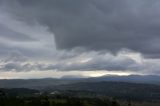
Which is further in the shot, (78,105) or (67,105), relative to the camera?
(67,105)

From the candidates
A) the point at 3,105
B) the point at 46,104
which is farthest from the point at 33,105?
the point at 3,105

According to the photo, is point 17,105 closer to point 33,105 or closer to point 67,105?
point 33,105

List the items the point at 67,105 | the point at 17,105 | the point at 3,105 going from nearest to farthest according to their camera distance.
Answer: the point at 3,105 < the point at 17,105 < the point at 67,105

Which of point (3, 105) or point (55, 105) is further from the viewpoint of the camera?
point (55, 105)

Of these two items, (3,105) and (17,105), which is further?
(17,105)

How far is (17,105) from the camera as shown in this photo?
164m

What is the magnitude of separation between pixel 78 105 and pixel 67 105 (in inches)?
493

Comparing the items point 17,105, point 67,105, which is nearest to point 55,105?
point 67,105

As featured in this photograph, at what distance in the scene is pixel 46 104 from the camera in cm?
16775

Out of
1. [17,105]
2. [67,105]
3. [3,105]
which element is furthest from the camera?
[67,105]

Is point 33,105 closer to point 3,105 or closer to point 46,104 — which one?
point 46,104

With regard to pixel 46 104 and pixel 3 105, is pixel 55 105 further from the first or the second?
pixel 3 105

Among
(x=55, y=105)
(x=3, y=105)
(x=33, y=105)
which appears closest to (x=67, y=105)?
(x=55, y=105)

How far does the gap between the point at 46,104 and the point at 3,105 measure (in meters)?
23.1
